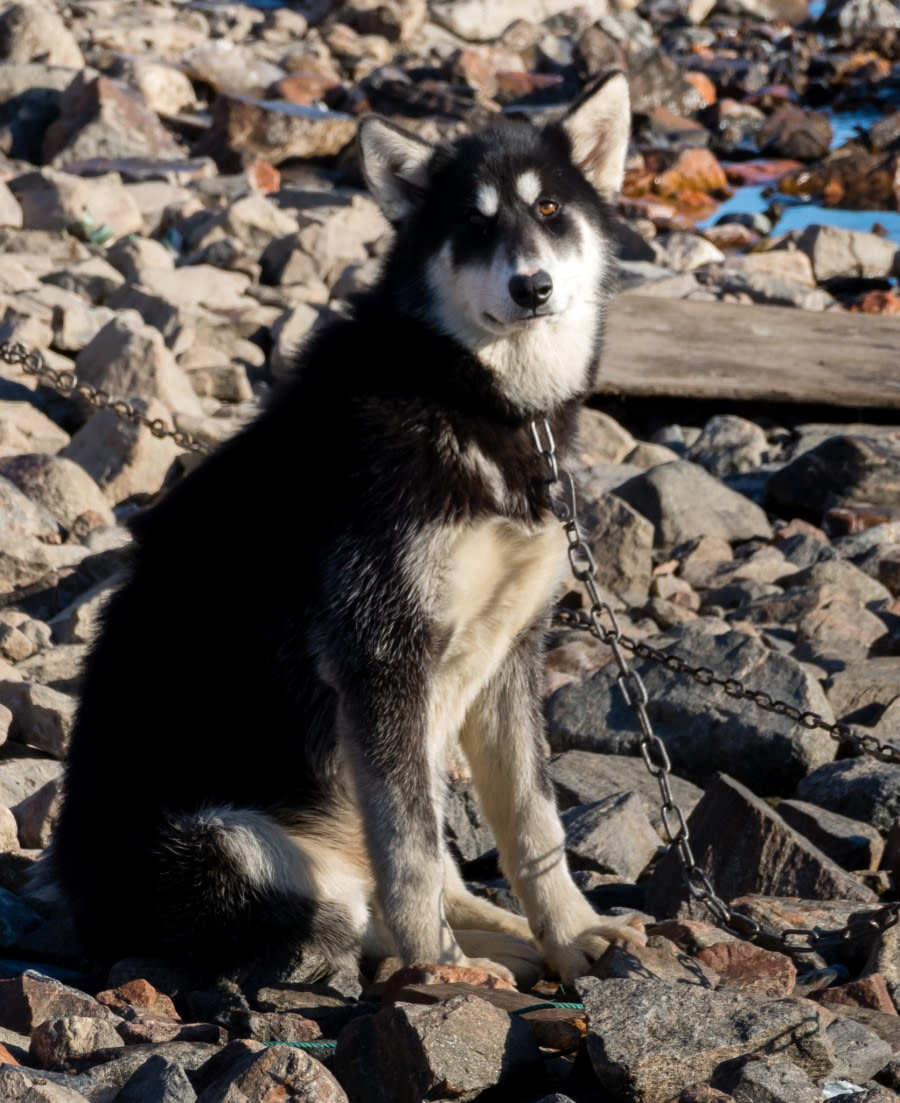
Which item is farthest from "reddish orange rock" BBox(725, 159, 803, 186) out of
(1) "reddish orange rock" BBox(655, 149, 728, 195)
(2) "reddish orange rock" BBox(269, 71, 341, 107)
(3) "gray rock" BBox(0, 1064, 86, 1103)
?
(3) "gray rock" BBox(0, 1064, 86, 1103)

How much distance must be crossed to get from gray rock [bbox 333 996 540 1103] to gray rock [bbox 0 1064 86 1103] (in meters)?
0.59

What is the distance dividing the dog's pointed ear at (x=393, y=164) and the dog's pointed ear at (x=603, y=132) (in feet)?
1.54

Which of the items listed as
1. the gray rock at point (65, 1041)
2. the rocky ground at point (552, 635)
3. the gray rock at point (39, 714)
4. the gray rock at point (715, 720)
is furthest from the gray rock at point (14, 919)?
the gray rock at point (715, 720)

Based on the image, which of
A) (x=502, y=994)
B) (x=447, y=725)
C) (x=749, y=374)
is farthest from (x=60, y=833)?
(x=749, y=374)

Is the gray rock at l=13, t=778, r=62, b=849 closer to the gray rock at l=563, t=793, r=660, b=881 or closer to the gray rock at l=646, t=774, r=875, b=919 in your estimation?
the gray rock at l=563, t=793, r=660, b=881

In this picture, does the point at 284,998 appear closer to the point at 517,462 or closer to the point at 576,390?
the point at 517,462

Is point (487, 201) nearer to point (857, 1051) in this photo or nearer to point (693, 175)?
point (857, 1051)

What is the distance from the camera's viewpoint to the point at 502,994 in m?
3.82

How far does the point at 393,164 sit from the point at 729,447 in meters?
5.16

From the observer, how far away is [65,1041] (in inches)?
131

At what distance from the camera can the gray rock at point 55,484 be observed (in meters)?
7.43

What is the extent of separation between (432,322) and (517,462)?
473 millimetres

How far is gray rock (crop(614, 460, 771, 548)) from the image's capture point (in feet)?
26.6

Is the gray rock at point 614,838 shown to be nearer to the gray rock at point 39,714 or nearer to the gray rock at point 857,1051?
the gray rock at point 857,1051
